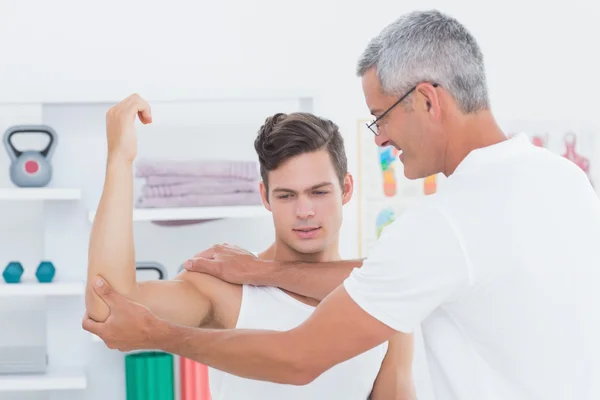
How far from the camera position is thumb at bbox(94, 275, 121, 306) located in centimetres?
144

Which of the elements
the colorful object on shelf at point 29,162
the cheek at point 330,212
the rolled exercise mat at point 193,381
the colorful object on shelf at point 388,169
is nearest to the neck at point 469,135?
the cheek at point 330,212

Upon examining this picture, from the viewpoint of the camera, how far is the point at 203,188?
9.16 feet

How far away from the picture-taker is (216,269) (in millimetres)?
1687

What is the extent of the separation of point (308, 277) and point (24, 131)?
4.91 feet

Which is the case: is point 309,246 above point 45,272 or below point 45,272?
above

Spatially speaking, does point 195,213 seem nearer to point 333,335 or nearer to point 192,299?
point 192,299

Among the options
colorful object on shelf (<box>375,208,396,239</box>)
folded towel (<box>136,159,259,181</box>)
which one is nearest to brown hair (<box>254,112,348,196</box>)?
folded towel (<box>136,159,259,181</box>)

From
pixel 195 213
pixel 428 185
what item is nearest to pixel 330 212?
pixel 195 213

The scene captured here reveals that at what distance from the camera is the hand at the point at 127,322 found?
144 centimetres

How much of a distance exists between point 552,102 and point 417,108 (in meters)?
2.18

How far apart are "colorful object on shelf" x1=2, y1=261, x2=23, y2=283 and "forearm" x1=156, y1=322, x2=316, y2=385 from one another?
4.82 ft

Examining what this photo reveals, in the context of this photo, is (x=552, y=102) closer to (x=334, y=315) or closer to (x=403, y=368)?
(x=403, y=368)

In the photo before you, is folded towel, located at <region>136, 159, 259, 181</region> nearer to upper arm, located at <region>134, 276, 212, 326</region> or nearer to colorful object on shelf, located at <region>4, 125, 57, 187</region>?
colorful object on shelf, located at <region>4, 125, 57, 187</region>

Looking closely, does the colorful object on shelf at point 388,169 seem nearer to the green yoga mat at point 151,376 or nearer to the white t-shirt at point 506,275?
the green yoga mat at point 151,376
